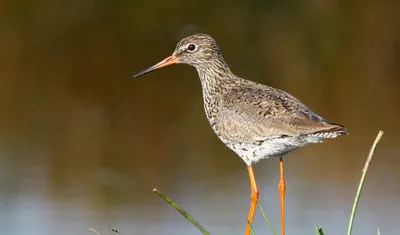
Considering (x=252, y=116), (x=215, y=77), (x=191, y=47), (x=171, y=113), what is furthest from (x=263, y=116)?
(x=171, y=113)

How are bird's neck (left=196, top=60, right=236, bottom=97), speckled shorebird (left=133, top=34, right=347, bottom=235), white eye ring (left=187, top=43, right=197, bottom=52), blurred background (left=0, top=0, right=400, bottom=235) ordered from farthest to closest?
blurred background (left=0, top=0, right=400, bottom=235)
white eye ring (left=187, top=43, right=197, bottom=52)
bird's neck (left=196, top=60, right=236, bottom=97)
speckled shorebird (left=133, top=34, right=347, bottom=235)

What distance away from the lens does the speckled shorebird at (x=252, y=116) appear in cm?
647

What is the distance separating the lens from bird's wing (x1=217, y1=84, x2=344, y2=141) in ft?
21.2

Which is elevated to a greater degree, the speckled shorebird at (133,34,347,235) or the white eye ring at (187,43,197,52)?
the white eye ring at (187,43,197,52)

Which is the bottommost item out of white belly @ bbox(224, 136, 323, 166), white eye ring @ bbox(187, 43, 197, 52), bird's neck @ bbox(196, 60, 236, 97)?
white belly @ bbox(224, 136, 323, 166)

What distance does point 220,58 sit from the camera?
25.1ft

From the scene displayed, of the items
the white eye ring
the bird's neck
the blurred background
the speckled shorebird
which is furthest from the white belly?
the blurred background

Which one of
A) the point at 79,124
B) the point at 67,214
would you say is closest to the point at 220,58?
the point at 67,214

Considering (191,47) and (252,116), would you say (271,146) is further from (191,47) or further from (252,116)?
(191,47)

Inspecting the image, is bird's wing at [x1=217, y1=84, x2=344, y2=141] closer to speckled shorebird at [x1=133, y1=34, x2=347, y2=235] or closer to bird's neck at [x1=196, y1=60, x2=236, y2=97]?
speckled shorebird at [x1=133, y1=34, x2=347, y2=235]

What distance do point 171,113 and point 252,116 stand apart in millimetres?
6826

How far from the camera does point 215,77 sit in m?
7.54

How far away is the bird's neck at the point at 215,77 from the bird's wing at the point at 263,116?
0.24 m

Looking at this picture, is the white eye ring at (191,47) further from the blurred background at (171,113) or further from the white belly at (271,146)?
the blurred background at (171,113)
